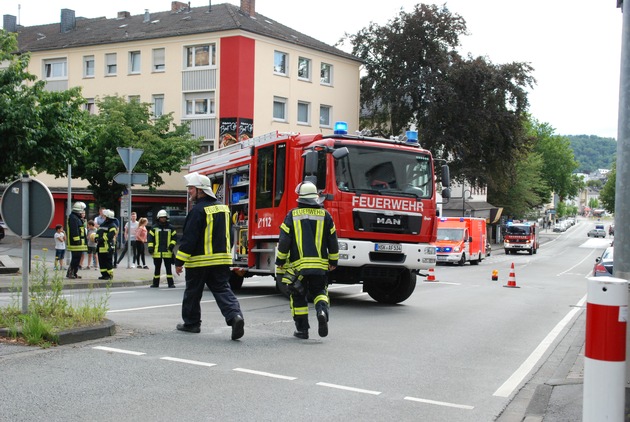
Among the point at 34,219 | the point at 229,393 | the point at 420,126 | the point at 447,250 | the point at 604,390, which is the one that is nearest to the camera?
the point at 604,390

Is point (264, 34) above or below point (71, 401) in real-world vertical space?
above

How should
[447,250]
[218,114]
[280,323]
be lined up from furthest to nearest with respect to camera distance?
[218,114] → [447,250] → [280,323]

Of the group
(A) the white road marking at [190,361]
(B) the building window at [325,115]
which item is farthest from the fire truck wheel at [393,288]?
(B) the building window at [325,115]

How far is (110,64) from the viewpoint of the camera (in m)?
46.4

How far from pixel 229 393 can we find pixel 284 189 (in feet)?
25.0

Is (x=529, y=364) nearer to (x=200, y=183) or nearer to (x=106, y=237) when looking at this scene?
(x=200, y=183)

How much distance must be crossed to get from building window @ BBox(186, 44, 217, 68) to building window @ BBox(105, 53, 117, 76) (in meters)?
5.31

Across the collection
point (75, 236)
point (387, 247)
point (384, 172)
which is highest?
point (384, 172)

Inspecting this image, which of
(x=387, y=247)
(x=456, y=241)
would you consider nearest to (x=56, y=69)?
Result: (x=456, y=241)

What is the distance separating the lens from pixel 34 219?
8531 mm

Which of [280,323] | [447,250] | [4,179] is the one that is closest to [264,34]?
[447,250]

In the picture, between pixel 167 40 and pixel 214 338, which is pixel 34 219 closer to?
pixel 214 338

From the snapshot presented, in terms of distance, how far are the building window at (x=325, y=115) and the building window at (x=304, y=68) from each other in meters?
2.27

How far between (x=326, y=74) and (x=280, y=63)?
4400 millimetres
